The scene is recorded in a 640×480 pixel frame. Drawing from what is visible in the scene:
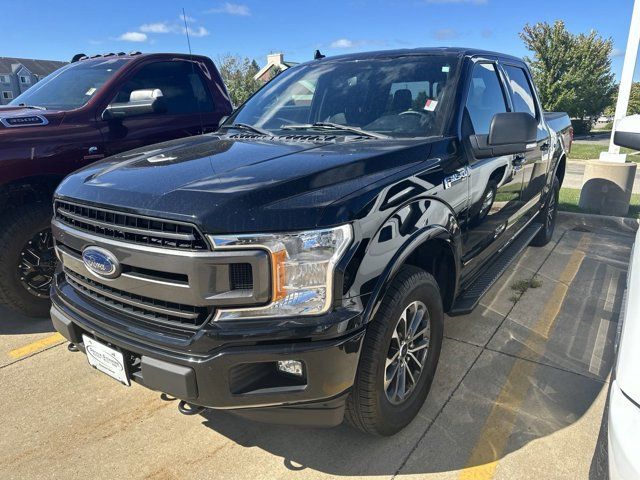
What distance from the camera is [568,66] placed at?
3030cm

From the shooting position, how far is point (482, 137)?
2957 millimetres

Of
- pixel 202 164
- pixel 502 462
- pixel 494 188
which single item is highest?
pixel 202 164

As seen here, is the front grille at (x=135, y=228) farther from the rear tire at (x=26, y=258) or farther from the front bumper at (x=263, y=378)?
the rear tire at (x=26, y=258)

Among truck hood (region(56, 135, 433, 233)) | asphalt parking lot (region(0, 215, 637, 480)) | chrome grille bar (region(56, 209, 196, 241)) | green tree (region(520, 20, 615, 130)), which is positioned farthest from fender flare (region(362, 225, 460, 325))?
green tree (region(520, 20, 615, 130))

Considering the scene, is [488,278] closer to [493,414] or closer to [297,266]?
[493,414]

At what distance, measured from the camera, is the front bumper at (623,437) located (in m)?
1.34

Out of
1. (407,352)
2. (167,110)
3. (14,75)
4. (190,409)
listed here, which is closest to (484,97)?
(407,352)

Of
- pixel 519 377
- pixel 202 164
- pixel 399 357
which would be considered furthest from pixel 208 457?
pixel 519 377

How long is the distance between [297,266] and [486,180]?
179 centimetres

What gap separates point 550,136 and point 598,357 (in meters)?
2.51

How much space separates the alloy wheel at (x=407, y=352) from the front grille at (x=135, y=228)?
3.38ft

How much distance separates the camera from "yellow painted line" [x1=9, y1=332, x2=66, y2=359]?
11.4ft

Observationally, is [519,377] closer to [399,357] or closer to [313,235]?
[399,357]

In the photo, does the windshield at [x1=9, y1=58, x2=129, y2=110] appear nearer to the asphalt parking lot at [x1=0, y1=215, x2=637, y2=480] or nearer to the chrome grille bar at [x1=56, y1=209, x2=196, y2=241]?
the asphalt parking lot at [x1=0, y1=215, x2=637, y2=480]
